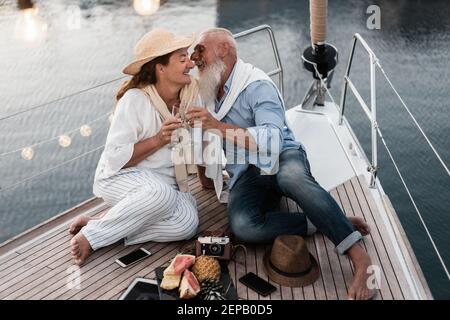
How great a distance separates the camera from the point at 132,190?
274 cm

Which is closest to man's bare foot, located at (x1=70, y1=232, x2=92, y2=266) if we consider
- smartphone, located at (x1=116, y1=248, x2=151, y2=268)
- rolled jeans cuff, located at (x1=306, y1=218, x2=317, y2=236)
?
smartphone, located at (x1=116, y1=248, x2=151, y2=268)

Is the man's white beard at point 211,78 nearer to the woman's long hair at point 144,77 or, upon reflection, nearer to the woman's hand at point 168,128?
the woman's long hair at point 144,77

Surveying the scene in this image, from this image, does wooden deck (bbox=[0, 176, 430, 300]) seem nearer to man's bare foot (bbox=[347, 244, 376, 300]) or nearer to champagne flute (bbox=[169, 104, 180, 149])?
man's bare foot (bbox=[347, 244, 376, 300])

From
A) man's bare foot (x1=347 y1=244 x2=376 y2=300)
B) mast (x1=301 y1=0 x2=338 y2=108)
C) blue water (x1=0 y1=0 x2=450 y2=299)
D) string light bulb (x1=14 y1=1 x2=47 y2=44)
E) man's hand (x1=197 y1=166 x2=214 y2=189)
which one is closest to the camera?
man's bare foot (x1=347 y1=244 x2=376 y2=300)

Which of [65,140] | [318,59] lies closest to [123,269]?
[65,140]

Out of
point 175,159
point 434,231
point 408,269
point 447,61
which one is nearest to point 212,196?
point 175,159

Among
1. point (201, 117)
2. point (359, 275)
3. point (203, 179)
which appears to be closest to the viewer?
point (359, 275)

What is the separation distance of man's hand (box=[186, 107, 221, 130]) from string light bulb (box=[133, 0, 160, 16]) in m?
7.43

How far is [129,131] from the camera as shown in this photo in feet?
9.00

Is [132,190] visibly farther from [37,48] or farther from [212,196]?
[37,48]

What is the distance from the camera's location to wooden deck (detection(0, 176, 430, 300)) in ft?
8.21

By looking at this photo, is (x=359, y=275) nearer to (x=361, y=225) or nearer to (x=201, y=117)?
(x=361, y=225)

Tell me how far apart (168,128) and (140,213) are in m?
0.39

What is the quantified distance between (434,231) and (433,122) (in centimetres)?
165
